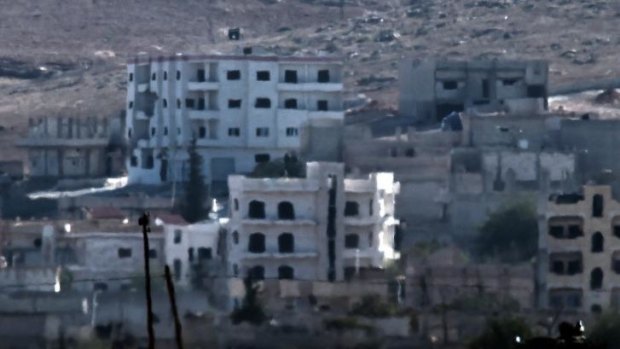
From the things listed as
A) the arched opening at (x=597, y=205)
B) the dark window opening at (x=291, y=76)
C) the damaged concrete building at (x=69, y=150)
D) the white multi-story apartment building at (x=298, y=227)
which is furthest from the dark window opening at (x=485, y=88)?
the arched opening at (x=597, y=205)

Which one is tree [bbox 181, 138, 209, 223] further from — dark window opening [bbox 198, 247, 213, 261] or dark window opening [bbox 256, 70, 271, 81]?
dark window opening [bbox 256, 70, 271, 81]

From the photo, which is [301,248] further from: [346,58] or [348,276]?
[346,58]

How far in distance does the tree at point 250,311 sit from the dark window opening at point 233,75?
15.0 metres

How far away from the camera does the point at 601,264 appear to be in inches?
1470

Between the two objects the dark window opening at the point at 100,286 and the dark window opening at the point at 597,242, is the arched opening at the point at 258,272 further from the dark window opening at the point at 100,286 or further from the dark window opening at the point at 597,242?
the dark window opening at the point at 597,242

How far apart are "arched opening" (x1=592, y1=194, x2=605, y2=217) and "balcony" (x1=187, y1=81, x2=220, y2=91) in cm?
1332

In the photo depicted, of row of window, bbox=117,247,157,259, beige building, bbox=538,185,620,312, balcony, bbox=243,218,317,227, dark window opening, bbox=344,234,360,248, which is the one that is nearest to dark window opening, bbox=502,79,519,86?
dark window opening, bbox=344,234,360,248

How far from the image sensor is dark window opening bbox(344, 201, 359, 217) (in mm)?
39812

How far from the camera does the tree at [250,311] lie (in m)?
31.1

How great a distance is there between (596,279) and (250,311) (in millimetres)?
6594

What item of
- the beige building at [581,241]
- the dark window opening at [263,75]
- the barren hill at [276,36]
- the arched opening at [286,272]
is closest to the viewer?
the beige building at [581,241]

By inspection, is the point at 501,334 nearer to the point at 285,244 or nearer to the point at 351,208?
the point at 285,244

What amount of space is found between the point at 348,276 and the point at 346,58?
91.4 ft

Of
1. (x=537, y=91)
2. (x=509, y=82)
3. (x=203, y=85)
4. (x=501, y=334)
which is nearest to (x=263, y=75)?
(x=203, y=85)
